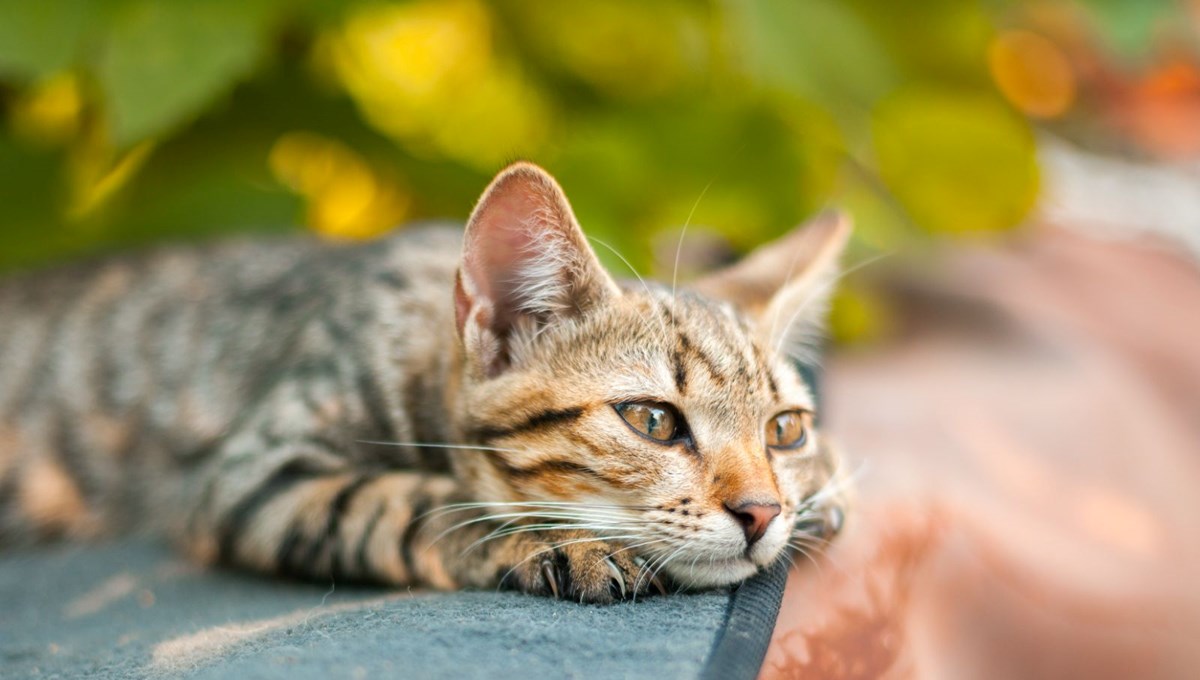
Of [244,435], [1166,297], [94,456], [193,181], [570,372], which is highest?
[193,181]

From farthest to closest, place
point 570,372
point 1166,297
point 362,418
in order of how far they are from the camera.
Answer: point 1166,297 < point 362,418 < point 570,372

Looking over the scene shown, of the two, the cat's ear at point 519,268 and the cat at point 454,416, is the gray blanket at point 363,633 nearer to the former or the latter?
the cat at point 454,416

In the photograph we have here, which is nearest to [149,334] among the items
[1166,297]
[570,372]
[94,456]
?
[94,456]

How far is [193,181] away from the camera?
2793mm

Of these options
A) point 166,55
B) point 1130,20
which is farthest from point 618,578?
point 1130,20

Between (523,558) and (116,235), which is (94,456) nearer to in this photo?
(116,235)

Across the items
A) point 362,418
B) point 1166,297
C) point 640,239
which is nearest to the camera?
point 362,418

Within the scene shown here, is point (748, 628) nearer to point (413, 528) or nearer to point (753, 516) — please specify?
point (753, 516)

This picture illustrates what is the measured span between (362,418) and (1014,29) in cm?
321

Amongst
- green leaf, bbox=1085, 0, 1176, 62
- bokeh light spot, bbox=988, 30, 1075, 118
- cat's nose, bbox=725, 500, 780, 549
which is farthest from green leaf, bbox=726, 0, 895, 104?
bokeh light spot, bbox=988, 30, 1075, 118

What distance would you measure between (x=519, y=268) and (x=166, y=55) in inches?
39.0

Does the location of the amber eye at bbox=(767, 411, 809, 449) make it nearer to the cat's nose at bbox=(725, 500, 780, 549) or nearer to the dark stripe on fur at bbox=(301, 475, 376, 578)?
the cat's nose at bbox=(725, 500, 780, 549)

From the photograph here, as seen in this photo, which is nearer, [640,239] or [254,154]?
[640,239]

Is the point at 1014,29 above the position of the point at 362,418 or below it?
above
